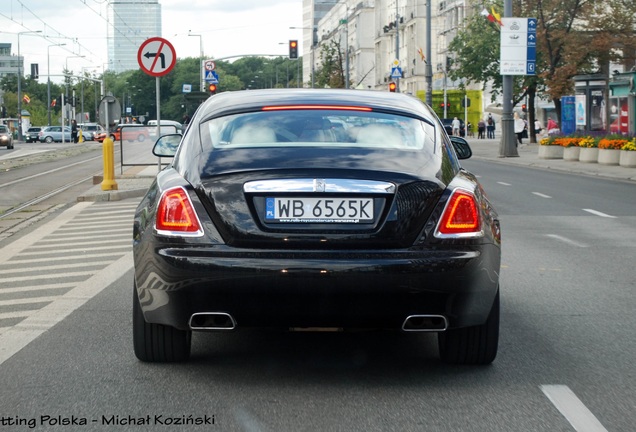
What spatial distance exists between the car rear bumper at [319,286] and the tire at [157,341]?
468mm

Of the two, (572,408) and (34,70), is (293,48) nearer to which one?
(34,70)

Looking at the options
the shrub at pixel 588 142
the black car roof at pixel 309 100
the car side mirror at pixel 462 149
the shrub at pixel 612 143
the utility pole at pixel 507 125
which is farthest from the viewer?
the utility pole at pixel 507 125

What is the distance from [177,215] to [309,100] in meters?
1.19

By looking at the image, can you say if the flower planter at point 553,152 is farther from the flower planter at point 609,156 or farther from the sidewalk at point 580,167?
the flower planter at point 609,156

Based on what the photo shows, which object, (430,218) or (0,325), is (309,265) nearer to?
(430,218)

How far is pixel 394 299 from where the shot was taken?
5.18 m

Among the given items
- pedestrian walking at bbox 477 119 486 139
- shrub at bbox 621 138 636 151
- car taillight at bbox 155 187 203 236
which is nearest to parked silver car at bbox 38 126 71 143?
pedestrian walking at bbox 477 119 486 139

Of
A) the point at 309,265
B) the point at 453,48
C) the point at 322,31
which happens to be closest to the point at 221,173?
the point at 309,265

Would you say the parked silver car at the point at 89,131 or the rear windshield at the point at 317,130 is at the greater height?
the rear windshield at the point at 317,130

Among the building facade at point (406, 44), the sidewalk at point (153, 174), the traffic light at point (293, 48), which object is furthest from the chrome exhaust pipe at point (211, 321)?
the traffic light at point (293, 48)

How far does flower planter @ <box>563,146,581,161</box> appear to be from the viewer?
1527 inches

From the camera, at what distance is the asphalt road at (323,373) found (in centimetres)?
484

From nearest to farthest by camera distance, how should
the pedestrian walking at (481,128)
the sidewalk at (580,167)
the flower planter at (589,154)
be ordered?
the sidewalk at (580,167)
the flower planter at (589,154)
the pedestrian walking at (481,128)

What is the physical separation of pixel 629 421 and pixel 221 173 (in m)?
2.09
